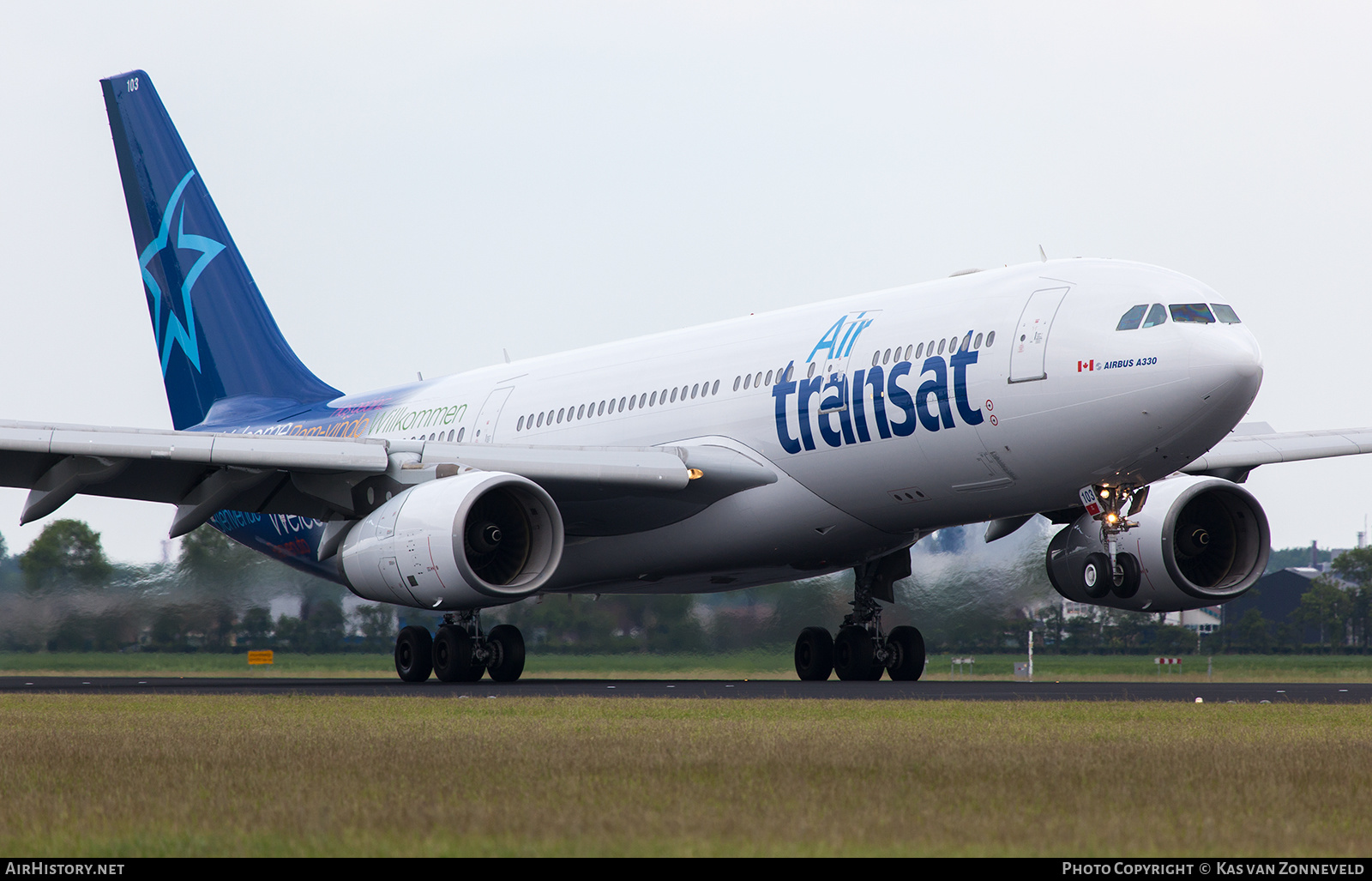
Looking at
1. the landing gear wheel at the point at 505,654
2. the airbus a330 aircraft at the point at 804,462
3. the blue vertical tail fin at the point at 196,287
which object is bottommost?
the landing gear wheel at the point at 505,654

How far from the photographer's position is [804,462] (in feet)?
59.8

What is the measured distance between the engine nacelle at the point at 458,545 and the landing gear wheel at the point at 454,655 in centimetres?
234

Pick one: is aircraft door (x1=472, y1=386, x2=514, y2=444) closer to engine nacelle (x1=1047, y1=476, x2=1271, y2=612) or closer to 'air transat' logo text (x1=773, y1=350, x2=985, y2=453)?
'air transat' logo text (x1=773, y1=350, x2=985, y2=453)

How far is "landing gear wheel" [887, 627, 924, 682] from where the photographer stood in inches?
834

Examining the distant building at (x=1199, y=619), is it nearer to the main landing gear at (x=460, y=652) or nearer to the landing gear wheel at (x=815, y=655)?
the landing gear wheel at (x=815, y=655)

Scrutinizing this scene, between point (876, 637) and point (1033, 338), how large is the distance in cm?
616

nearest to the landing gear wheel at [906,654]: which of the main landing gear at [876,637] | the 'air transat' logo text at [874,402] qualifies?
the main landing gear at [876,637]

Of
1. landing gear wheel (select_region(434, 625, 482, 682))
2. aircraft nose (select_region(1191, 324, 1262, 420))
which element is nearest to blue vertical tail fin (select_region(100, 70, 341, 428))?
landing gear wheel (select_region(434, 625, 482, 682))

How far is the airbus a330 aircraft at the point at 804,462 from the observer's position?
1616 cm

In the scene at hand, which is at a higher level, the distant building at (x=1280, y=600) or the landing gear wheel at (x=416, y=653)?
the distant building at (x=1280, y=600)

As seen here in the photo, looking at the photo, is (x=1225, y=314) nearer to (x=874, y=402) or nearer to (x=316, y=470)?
(x=874, y=402)

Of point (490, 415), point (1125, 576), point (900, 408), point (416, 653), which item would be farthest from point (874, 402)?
point (490, 415)

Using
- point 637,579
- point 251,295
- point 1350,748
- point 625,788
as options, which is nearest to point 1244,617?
point 637,579
